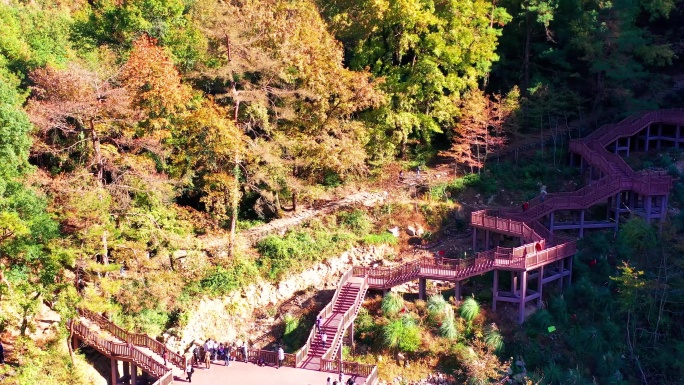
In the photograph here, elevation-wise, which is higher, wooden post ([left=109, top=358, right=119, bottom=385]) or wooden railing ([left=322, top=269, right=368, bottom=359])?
wooden railing ([left=322, top=269, right=368, bottom=359])

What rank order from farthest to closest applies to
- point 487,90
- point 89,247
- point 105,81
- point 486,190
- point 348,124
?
point 487,90, point 486,190, point 348,124, point 105,81, point 89,247

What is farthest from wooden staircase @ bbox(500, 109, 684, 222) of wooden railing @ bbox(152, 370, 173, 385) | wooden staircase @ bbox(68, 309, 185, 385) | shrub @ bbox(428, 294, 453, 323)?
wooden railing @ bbox(152, 370, 173, 385)

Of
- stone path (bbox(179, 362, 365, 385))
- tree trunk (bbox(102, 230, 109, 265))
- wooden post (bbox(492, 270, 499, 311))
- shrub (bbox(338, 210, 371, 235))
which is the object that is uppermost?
tree trunk (bbox(102, 230, 109, 265))

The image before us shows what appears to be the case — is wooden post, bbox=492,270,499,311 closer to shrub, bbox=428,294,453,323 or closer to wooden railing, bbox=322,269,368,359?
shrub, bbox=428,294,453,323

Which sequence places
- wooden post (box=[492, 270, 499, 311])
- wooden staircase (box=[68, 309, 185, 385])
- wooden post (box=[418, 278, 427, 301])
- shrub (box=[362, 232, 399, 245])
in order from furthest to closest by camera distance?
shrub (box=[362, 232, 399, 245]) < wooden post (box=[418, 278, 427, 301]) < wooden post (box=[492, 270, 499, 311]) < wooden staircase (box=[68, 309, 185, 385])

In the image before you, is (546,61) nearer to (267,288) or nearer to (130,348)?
(267,288)

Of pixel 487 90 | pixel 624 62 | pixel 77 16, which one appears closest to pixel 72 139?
pixel 77 16

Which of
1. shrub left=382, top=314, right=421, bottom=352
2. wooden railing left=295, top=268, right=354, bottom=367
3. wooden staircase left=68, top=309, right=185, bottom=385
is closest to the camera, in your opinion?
wooden staircase left=68, top=309, right=185, bottom=385
